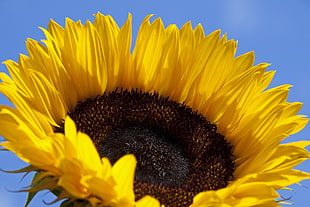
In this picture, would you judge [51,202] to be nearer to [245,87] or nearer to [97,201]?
[97,201]

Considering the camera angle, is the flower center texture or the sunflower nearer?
the sunflower

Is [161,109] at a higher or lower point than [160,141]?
higher

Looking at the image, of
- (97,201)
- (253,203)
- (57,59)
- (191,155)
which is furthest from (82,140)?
(191,155)

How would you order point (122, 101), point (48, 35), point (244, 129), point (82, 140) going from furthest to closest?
point (122, 101), point (244, 129), point (48, 35), point (82, 140)

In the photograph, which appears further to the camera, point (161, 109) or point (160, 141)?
point (161, 109)
